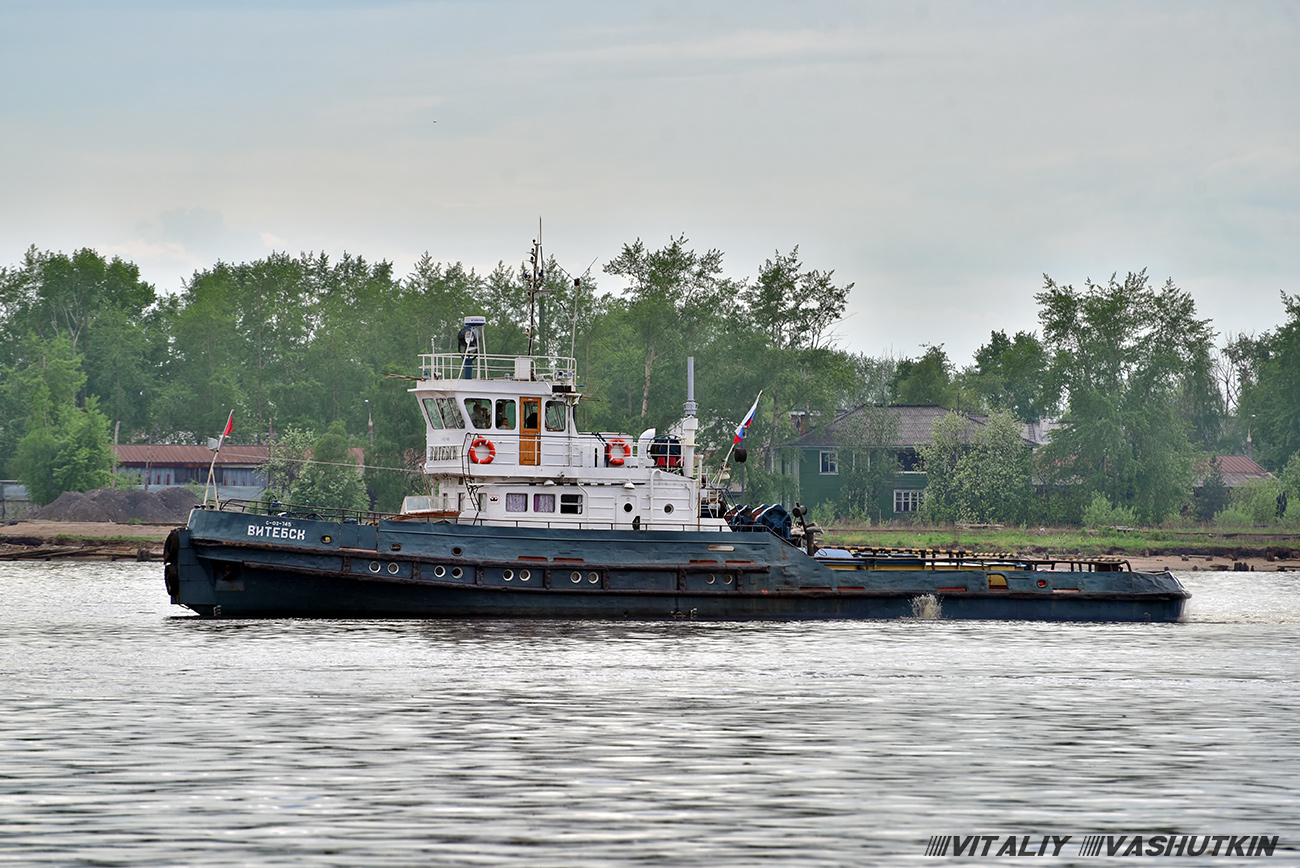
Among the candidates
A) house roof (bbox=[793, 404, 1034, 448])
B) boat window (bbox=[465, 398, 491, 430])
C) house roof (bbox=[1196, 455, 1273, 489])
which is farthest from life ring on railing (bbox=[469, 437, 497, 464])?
house roof (bbox=[1196, 455, 1273, 489])

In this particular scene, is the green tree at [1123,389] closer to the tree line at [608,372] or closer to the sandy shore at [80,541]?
the tree line at [608,372]

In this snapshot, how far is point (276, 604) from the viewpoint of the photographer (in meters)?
30.2

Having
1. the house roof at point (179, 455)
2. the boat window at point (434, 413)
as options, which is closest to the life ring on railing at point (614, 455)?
the boat window at point (434, 413)

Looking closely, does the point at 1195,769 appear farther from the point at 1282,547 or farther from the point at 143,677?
the point at 1282,547

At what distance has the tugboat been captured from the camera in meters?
30.1

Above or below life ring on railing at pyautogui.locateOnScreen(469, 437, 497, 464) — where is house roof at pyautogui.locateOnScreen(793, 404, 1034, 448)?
above

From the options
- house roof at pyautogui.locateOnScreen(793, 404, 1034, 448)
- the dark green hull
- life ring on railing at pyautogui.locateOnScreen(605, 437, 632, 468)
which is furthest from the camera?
house roof at pyautogui.locateOnScreen(793, 404, 1034, 448)

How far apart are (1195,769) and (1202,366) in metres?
74.7

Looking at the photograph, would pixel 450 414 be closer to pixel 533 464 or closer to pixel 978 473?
pixel 533 464

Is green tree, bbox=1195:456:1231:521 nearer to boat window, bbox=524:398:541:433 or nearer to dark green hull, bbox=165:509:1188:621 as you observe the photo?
dark green hull, bbox=165:509:1188:621

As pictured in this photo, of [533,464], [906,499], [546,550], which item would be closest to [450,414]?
[533,464]

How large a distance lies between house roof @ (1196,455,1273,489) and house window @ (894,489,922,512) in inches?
745

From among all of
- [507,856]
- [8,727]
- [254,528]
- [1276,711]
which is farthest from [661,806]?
[254,528]

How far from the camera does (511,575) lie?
3077 centimetres
